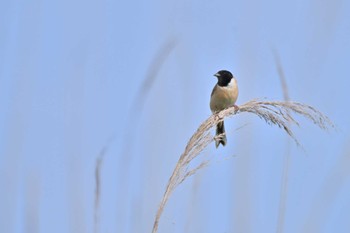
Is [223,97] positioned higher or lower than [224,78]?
lower

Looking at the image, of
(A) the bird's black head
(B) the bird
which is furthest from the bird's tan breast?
(A) the bird's black head

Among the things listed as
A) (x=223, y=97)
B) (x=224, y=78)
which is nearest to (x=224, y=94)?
(x=223, y=97)

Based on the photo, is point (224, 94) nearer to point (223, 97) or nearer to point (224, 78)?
point (223, 97)

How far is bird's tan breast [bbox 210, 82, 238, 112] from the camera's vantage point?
18.8 ft

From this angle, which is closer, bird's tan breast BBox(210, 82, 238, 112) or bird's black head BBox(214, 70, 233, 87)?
bird's tan breast BBox(210, 82, 238, 112)

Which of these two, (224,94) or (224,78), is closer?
(224,94)

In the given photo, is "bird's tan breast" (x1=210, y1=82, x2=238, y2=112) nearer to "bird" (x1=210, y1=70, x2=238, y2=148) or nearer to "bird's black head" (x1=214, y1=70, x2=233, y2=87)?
"bird" (x1=210, y1=70, x2=238, y2=148)

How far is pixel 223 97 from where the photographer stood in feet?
18.8

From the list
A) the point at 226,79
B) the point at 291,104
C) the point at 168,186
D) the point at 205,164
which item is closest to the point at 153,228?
the point at 168,186

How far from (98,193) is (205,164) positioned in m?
0.39

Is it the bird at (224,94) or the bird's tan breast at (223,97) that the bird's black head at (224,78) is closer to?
the bird at (224,94)

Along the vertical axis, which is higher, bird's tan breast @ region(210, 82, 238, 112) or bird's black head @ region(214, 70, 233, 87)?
bird's black head @ region(214, 70, 233, 87)

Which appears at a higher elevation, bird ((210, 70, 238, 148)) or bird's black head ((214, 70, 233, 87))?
bird's black head ((214, 70, 233, 87))

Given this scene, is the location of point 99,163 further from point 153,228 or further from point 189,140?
point 189,140
